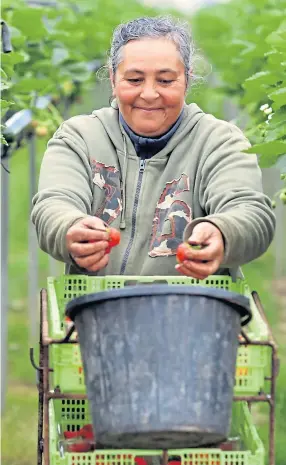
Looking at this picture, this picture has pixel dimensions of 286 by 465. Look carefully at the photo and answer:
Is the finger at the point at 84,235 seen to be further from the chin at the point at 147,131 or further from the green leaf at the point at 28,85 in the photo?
the green leaf at the point at 28,85

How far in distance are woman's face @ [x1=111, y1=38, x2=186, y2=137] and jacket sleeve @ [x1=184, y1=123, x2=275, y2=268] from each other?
0.21 m

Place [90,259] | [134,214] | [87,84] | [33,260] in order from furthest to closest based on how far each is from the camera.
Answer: [87,84]
[33,260]
[134,214]
[90,259]

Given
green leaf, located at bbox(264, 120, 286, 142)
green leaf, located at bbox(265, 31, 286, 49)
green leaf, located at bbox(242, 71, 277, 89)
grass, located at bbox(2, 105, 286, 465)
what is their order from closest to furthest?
1. green leaf, located at bbox(264, 120, 286, 142)
2. green leaf, located at bbox(265, 31, 286, 49)
3. green leaf, located at bbox(242, 71, 277, 89)
4. grass, located at bbox(2, 105, 286, 465)

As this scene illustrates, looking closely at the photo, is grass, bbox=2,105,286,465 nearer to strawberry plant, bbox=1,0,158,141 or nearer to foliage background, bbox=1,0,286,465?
foliage background, bbox=1,0,286,465

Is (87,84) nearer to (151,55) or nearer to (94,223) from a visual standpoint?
(151,55)

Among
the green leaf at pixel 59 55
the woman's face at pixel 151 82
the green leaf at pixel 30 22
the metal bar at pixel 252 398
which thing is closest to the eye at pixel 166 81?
the woman's face at pixel 151 82

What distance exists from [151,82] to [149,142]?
10.2 inches

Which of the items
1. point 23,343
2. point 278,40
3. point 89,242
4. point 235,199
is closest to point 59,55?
point 23,343

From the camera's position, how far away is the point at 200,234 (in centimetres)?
426

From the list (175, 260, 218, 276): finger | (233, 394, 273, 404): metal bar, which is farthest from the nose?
(233, 394, 273, 404): metal bar

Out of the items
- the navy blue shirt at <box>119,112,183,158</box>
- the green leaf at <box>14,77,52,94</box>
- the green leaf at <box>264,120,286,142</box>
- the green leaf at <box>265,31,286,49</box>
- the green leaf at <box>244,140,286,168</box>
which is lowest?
the green leaf at <box>244,140,286,168</box>

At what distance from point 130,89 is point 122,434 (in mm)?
1424

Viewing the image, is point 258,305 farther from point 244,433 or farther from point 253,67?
point 253,67

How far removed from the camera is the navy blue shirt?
5059 mm
